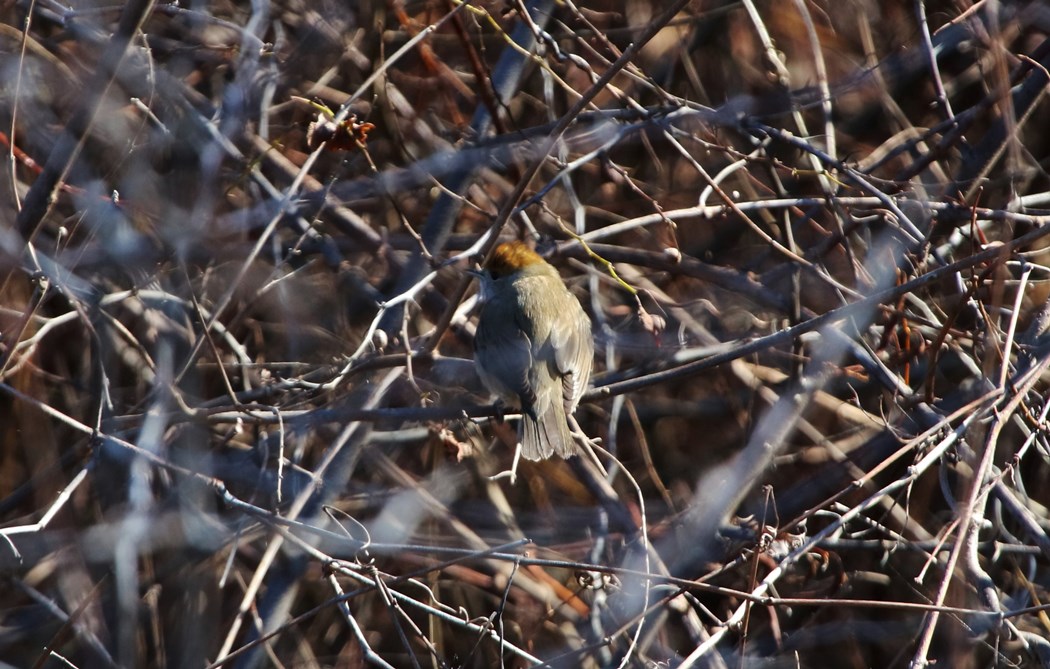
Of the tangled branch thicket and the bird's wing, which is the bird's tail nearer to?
the bird's wing

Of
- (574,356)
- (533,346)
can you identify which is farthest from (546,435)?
(533,346)

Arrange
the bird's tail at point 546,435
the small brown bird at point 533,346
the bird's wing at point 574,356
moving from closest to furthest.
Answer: the bird's tail at point 546,435, the small brown bird at point 533,346, the bird's wing at point 574,356

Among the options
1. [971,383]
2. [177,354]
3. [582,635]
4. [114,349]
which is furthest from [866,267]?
[114,349]

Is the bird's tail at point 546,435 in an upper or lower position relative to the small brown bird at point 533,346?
lower

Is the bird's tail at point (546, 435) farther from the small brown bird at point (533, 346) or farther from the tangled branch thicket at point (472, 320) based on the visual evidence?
the tangled branch thicket at point (472, 320)

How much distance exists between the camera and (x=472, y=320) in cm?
506

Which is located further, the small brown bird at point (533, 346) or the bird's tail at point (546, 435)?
the small brown bird at point (533, 346)

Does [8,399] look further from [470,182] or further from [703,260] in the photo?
[703,260]

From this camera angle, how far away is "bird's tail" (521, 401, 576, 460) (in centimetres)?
395

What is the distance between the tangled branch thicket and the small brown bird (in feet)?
0.73

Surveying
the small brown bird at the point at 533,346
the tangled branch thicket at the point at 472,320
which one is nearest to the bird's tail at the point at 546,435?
the small brown bird at the point at 533,346

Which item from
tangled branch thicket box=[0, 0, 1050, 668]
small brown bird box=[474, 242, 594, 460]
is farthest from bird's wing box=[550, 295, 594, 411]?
tangled branch thicket box=[0, 0, 1050, 668]

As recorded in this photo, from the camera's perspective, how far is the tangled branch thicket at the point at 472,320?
4.06 meters

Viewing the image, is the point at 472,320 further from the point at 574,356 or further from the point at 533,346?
the point at 574,356
